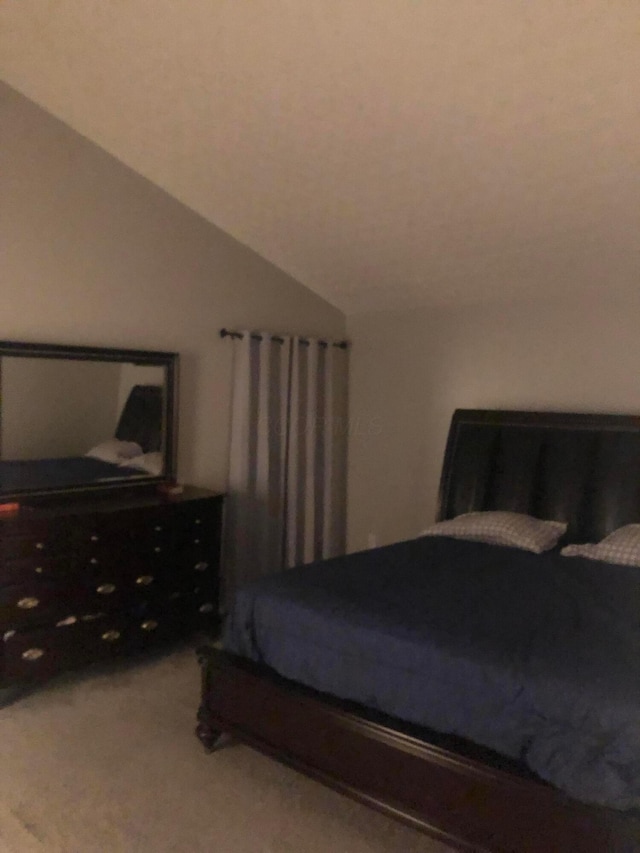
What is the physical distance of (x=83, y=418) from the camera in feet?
11.2

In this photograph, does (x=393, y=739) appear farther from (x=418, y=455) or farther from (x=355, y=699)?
(x=418, y=455)

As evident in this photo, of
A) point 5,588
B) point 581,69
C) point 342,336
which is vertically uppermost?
point 581,69

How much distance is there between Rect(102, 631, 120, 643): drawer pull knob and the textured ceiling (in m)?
2.40

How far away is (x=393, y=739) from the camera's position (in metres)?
2.07

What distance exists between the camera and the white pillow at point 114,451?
3.49 meters

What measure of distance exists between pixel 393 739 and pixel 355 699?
205mm

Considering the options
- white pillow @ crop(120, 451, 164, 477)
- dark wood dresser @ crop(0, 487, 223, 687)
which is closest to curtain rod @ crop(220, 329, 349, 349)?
white pillow @ crop(120, 451, 164, 477)

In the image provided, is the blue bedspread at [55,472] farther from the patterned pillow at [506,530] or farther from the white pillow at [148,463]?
the patterned pillow at [506,530]

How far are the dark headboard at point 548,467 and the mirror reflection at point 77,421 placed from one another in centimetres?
182

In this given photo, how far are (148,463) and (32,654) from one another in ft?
3.86

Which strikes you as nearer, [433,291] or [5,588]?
[5,588]

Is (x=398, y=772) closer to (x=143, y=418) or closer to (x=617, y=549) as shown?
(x=617, y=549)

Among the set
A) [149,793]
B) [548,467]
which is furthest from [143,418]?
[548,467]

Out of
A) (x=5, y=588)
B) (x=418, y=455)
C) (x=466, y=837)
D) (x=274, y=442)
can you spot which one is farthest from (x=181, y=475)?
(x=466, y=837)
